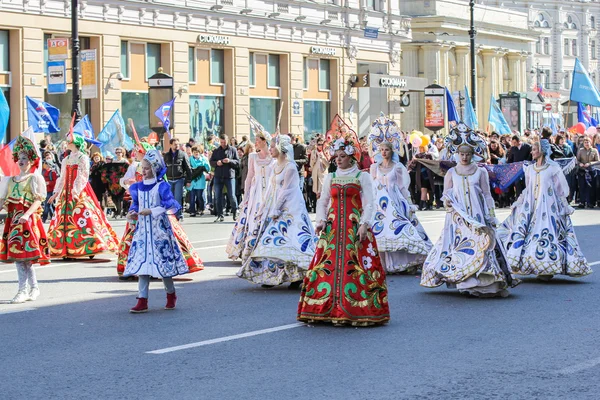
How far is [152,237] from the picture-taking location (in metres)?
11.6

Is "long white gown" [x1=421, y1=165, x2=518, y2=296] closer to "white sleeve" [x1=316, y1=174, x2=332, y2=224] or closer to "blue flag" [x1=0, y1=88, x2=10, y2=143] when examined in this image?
"white sleeve" [x1=316, y1=174, x2=332, y2=224]

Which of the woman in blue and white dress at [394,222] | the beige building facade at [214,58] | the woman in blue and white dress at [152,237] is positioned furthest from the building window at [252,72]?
the woman in blue and white dress at [152,237]

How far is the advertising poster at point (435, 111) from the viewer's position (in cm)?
3753

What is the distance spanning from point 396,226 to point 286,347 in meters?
5.87

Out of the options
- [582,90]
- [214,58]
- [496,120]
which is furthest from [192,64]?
[582,90]

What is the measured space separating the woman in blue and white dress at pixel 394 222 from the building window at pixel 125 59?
2327cm

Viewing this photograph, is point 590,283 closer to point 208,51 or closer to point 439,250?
point 439,250

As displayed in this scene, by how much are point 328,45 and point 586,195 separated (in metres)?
20.1

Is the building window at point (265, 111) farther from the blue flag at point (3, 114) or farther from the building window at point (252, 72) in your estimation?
the blue flag at point (3, 114)

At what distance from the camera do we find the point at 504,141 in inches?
1254

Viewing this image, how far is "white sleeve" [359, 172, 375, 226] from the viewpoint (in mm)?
10422

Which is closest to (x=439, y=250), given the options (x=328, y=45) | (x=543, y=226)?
(x=543, y=226)

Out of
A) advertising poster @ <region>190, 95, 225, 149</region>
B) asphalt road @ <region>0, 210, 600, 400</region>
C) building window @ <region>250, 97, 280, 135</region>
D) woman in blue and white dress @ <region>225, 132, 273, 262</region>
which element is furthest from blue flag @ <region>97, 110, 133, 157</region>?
asphalt road @ <region>0, 210, 600, 400</region>

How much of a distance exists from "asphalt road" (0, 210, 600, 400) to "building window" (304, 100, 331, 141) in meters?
33.2
